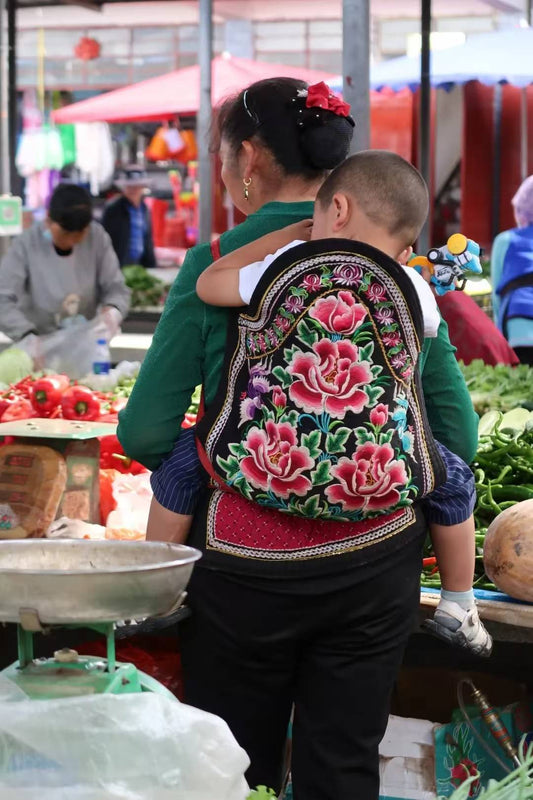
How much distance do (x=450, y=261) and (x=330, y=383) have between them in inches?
22.7

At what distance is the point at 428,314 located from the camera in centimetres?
220

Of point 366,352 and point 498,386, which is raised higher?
point 366,352

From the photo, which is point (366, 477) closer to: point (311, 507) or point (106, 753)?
point (311, 507)

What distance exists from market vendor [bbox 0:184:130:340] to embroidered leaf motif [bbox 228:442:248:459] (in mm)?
4562

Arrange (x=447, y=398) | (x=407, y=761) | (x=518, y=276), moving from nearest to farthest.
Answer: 1. (x=447, y=398)
2. (x=407, y=761)
3. (x=518, y=276)

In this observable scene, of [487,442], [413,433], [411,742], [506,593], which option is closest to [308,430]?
[413,433]

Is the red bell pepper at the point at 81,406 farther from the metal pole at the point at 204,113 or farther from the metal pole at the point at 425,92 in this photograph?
the metal pole at the point at 204,113

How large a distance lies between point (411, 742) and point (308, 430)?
4.52 feet

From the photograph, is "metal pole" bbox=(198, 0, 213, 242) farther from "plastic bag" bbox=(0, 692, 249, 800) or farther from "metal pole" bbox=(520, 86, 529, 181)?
"plastic bag" bbox=(0, 692, 249, 800)

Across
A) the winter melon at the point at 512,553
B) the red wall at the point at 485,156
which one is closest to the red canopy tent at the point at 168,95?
the red wall at the point at 485,156

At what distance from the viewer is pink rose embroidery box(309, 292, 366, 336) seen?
207 cm

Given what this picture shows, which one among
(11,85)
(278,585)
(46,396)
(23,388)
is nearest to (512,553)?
(278,585)

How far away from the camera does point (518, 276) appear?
6402mm

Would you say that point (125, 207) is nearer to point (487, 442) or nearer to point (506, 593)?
point (487, 442)
